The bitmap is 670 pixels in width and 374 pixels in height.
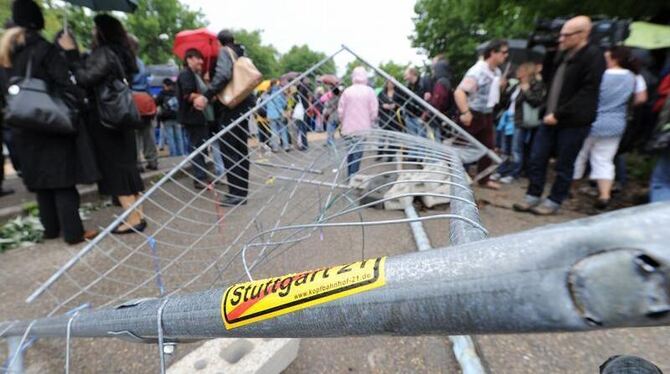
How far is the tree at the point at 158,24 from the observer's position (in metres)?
32.7

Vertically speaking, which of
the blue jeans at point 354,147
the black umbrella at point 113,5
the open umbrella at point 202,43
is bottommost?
the blue jeans at point 354,147

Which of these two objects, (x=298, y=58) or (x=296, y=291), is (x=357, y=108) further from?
(x=298, y=58)

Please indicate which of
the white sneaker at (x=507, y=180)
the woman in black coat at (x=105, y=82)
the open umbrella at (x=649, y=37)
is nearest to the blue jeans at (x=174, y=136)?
the woman in black coat at (x=105, y=82)

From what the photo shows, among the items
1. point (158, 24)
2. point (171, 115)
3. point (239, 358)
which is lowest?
point (239, 358)

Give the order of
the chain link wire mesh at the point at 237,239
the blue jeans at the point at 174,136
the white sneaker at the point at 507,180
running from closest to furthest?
the chain link wire mesh at the point at 237,239 → the white sneaker at the point at 507,180 → the blue jeans at the point at 174,136

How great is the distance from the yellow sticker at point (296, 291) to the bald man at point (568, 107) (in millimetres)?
3549

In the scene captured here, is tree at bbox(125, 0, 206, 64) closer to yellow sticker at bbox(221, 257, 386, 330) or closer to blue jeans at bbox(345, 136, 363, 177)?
blue jeans at bbox(345, 136, 363, 177)

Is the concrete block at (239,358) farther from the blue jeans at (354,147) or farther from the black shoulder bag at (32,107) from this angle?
the black shoulder bag at (32,107)

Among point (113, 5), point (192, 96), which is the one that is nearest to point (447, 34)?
point (192, 96)

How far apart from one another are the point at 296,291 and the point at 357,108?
422 cm

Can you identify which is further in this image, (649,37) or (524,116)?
(524,116)

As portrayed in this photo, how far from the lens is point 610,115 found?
3.56m

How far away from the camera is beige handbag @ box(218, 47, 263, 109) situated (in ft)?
12.3

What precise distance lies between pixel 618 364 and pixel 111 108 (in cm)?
332
